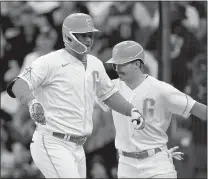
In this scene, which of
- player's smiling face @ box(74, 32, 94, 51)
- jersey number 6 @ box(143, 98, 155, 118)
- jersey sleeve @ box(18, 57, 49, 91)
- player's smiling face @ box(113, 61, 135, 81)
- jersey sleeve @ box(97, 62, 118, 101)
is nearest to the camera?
jersey sleeve @ box(18, 57, 49, 91)

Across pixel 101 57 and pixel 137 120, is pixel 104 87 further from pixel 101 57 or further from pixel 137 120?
pixel 101 57

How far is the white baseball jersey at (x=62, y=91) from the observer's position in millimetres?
5789

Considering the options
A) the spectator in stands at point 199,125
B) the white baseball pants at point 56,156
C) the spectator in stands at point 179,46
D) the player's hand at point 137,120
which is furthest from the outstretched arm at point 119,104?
the spectator in stands at point 199,125

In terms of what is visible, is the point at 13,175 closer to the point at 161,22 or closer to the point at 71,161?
the point at 161,22

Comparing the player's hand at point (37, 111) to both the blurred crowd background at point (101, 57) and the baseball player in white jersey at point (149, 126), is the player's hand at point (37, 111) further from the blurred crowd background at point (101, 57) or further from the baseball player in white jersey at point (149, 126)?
the blurred crowd background at point (101, 57)

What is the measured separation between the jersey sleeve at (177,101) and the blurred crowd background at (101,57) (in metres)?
3.74

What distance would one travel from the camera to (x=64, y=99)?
582cm

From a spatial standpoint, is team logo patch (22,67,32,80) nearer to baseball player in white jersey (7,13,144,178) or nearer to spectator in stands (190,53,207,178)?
baseball player in white jersey (7,13,144,178)

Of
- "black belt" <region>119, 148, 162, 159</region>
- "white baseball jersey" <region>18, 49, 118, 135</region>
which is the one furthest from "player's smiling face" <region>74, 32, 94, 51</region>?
"black belt" <region>119, 148, 162, 159</region>

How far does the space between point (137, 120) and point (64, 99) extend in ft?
2.06

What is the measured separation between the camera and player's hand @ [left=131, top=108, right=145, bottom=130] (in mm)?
5875

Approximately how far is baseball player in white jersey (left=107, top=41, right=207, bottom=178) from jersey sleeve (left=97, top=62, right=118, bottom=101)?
12.3 inches

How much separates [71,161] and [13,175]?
476 centimetres

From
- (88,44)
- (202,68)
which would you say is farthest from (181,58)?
(88,44)
